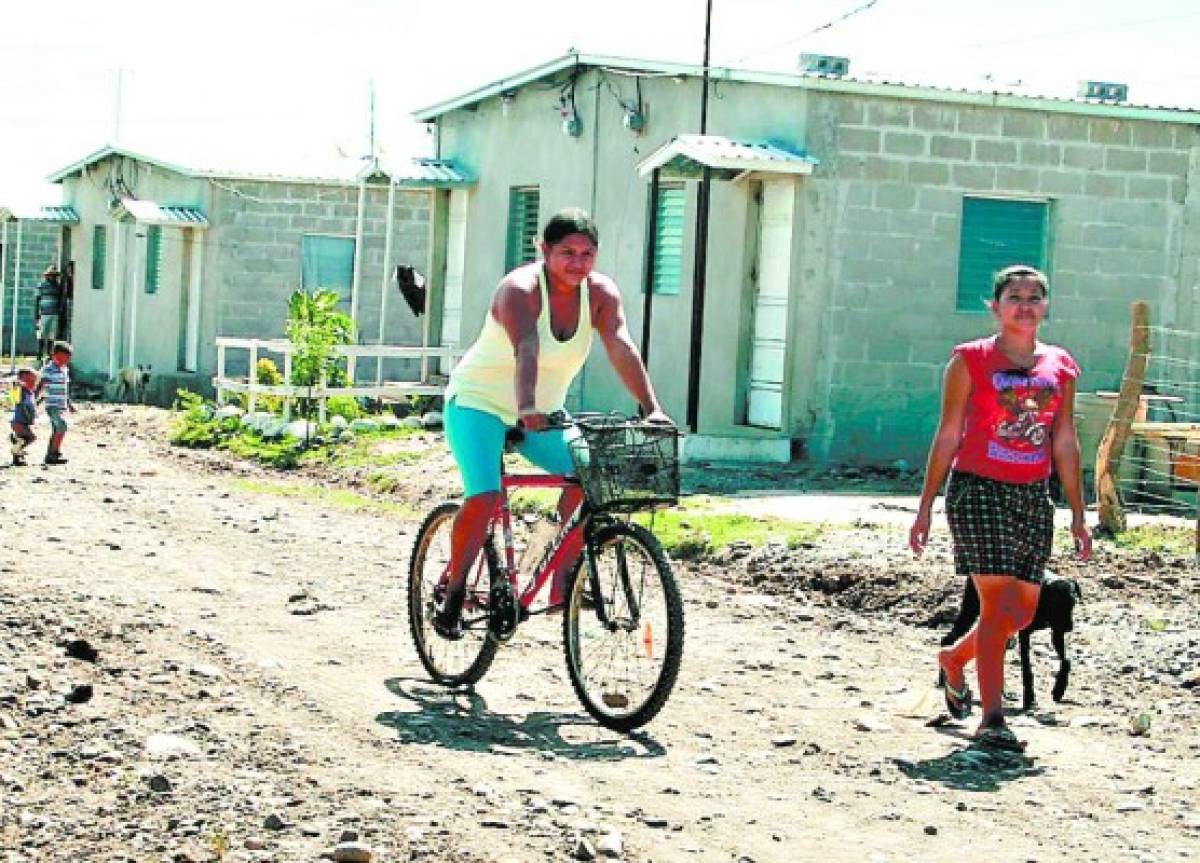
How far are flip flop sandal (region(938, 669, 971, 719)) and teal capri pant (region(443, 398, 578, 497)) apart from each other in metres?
1.71

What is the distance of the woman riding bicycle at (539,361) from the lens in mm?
8047

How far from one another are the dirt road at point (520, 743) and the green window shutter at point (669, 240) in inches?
359

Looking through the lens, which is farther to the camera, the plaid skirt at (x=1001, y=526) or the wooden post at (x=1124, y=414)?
the wooden post at (x=1124, y=414)

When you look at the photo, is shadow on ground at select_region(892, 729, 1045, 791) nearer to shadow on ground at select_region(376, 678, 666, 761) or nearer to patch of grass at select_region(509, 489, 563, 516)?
shadow on ground at select_region(376, 678, 666, 761)

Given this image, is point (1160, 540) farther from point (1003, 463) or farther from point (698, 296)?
point (698, 296)

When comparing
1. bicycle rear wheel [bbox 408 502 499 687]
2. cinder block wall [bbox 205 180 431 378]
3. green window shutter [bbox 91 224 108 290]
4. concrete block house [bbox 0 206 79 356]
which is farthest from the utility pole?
concrete block house [bbox 0 206 79 356]

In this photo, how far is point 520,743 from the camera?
301 inches

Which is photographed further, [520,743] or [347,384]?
[347,384]

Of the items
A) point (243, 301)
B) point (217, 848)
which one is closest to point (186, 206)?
point (243, 301)

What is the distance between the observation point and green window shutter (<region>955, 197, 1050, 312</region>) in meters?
19.8

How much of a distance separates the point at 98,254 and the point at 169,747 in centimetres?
3205

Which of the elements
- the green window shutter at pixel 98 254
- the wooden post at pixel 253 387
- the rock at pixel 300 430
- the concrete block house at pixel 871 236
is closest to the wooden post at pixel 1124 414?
the concrete block house at pixel 871 236

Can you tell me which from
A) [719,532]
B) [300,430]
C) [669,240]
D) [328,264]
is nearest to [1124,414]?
[719,532]

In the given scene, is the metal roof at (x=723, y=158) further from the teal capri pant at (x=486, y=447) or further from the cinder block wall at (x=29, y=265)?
the cinder block wall at (x=29, y=265)
